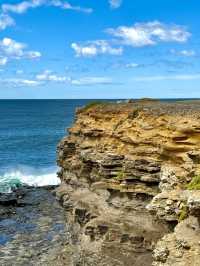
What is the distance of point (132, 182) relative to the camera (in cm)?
2859

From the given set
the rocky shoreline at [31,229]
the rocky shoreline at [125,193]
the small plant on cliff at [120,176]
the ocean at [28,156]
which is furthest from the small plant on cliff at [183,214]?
the ocean at [28,156]

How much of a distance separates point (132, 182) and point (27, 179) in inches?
1771

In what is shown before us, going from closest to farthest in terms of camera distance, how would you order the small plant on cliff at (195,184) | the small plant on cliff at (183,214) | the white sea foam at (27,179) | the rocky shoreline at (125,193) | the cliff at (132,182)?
1. the small plant on cliff at (183,214)
2. the small plant on cliff at (195,184)
3. the rocky shoreline at (125,193)
4. the cliff at (132,182)
5. the white sea foam at (27,179)

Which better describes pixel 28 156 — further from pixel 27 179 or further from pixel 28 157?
pixel 27 179

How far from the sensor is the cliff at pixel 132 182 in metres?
22.9

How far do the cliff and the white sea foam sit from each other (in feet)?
105

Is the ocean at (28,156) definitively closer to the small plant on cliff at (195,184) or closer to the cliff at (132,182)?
the cliff at (132,182)

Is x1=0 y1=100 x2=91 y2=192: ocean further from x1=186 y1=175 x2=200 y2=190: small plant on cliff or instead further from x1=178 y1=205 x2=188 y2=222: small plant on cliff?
x1=178 y1=205 x2=188 y2=222: small plant on cliff

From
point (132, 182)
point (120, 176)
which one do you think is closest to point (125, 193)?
point (132, 182)

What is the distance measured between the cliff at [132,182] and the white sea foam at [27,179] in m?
32.0

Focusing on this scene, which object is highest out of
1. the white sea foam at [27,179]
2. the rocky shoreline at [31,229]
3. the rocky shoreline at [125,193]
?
the rocky shoreline at [125,193]

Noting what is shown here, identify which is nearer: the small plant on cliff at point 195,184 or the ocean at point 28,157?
the small plant on cliff at point 195,184

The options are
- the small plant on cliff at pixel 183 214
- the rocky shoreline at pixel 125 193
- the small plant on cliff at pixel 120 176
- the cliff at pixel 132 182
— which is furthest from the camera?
the small plant on cliff at pixel 120 176

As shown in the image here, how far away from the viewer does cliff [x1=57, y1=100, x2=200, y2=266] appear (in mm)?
22938
